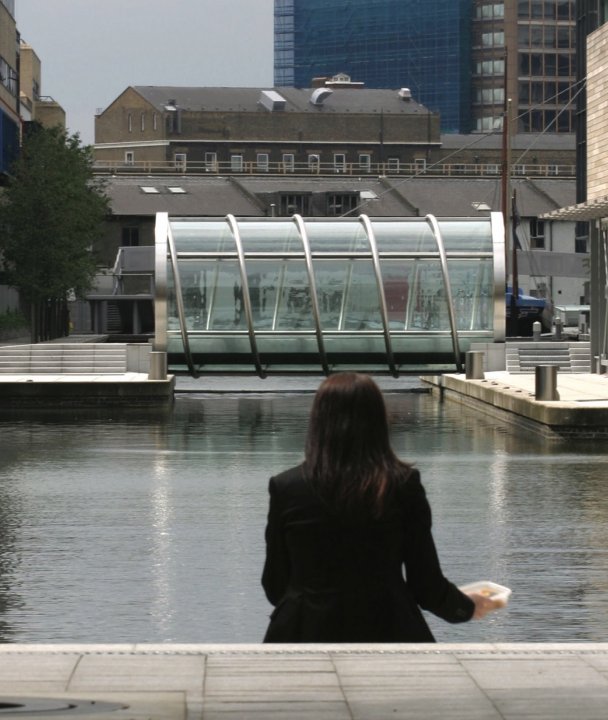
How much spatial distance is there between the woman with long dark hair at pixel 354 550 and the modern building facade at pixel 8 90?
74.7 metres

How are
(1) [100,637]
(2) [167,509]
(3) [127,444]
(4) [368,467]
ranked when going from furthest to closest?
(3) [127,444]
(2) [167,509]
(1) [100,637]
(4) [368,467]

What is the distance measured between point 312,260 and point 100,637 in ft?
107

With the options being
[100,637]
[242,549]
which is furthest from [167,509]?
[100,637]

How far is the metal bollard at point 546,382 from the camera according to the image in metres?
28.3

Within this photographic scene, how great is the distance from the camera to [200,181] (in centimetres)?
12044

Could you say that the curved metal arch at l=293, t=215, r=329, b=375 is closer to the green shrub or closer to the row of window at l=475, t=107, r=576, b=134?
the green shrub

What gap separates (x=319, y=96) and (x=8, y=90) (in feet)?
213

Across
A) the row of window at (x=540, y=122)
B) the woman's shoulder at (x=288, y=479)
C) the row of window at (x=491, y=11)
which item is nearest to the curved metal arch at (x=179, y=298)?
the woman's shoulder at (x=288, y=479)

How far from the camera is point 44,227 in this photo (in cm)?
7538

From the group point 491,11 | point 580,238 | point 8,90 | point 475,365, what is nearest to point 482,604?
point 475,365

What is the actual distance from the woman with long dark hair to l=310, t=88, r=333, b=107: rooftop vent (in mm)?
141637

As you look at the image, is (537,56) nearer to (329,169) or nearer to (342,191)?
(329,169)

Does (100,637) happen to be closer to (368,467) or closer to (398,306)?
(368,467)

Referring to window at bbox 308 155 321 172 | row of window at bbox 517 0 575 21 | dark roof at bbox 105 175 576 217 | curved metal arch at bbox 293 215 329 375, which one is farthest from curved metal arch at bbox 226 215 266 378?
row of window at bbox 517 0 575 21
